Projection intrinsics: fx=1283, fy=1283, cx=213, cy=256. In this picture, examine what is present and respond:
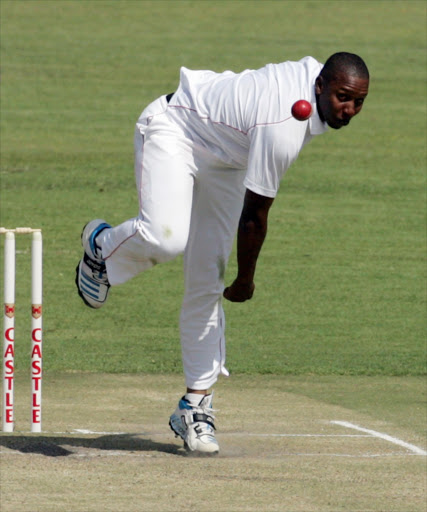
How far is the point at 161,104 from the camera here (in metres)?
6.34

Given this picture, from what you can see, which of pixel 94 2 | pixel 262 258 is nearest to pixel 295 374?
pixel 262 258

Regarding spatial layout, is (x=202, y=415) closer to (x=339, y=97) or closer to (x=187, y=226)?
(x=187, y=226)

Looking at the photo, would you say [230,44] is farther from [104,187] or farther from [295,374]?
[295,374]

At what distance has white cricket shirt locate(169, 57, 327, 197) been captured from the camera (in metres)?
5.80

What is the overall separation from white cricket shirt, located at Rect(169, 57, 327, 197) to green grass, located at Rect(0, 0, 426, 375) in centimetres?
387

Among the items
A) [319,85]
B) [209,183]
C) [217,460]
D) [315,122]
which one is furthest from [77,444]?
[319,85]

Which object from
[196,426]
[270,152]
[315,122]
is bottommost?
[196,426]

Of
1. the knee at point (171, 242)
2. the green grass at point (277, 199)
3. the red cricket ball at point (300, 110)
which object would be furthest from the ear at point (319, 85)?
the green grass at point (277, 199)

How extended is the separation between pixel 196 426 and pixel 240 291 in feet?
2.73

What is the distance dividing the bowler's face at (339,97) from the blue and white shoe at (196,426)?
1737 millimetres

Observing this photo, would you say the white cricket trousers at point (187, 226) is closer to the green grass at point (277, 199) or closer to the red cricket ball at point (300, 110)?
the red cricket ball at point (300, 110)

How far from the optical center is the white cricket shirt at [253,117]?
19.0 feet

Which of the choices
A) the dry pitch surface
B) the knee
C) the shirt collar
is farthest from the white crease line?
the shirt collar

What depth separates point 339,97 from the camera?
5.85 m
